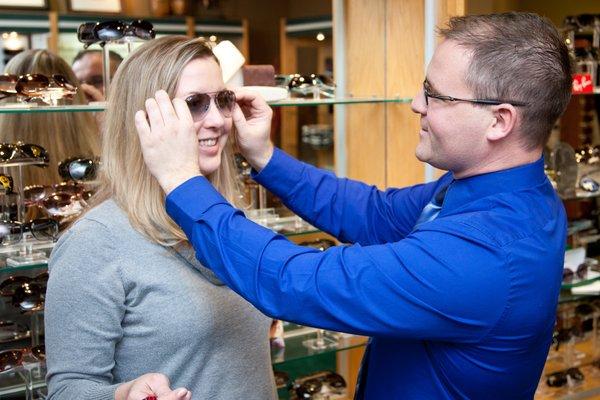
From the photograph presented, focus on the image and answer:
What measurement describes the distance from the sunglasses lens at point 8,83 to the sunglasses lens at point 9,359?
0.71m

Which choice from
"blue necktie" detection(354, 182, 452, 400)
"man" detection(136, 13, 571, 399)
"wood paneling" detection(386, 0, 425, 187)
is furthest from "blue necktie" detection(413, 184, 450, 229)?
"wood paneling" detection(386, 0, 425, 187)

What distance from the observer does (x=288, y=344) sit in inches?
109

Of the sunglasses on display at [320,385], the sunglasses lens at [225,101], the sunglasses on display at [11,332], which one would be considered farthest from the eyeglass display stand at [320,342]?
the sunglasses lens at [225,101]

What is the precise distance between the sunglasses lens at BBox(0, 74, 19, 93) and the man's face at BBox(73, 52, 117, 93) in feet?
1.46

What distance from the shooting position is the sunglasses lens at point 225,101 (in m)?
1.95

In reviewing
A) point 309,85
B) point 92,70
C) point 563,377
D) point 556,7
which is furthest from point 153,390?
point 556,7

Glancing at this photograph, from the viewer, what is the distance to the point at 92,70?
301 cm

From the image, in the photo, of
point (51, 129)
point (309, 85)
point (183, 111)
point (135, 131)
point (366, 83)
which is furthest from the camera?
point (366, 83)

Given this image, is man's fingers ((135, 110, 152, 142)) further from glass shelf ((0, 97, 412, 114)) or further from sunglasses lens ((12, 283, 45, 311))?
sunglasses lens ((12, 283, 45, 311))

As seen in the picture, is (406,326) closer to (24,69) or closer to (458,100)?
(458,100)

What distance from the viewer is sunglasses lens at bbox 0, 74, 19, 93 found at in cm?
217

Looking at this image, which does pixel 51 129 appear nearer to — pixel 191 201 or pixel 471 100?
pixel 191 201

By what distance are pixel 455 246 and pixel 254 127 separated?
80 centimetres

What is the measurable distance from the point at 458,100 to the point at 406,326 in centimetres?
50
